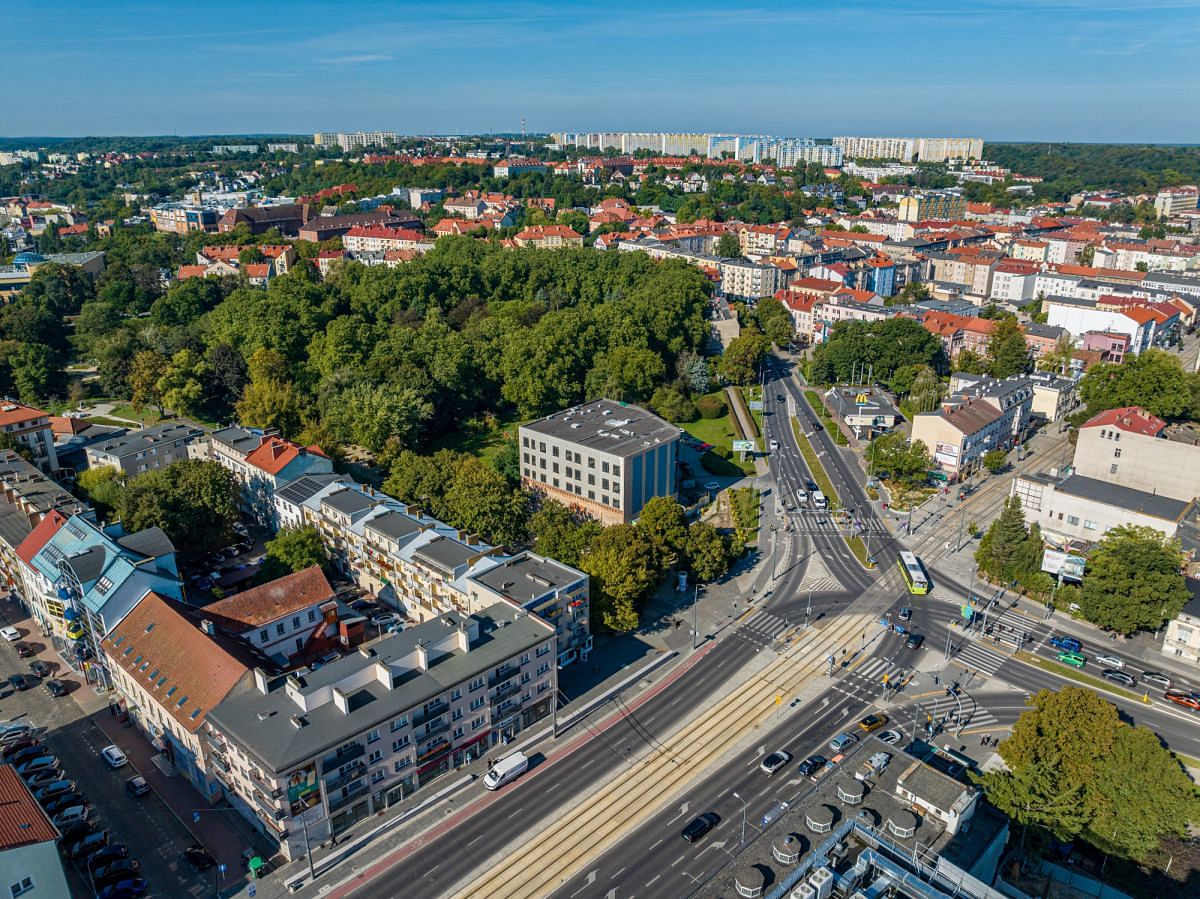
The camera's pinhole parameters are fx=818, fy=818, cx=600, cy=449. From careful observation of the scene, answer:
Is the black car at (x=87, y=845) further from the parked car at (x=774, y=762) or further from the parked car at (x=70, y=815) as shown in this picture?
the parked car at (x=774, y=762)

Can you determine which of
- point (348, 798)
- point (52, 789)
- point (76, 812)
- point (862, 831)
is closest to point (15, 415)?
point (52, 789)

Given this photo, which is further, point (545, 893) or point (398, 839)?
point (398, 839)

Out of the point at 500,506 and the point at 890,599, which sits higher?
the point at 500,506

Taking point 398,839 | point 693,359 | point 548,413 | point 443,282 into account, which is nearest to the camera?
point 398,839

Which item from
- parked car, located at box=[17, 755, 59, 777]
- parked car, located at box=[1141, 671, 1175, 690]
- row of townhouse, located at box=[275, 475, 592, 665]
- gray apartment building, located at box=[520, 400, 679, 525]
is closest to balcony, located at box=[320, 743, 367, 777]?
row of townhouse, located at box=[275, 475, 592, 665]

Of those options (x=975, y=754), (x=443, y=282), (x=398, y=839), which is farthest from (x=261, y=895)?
(x=443, y=282)

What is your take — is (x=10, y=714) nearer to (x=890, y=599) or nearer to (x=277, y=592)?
(x=277, y=592)

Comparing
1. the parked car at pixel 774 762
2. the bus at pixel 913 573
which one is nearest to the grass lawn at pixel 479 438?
the bus at pixel 913 573
